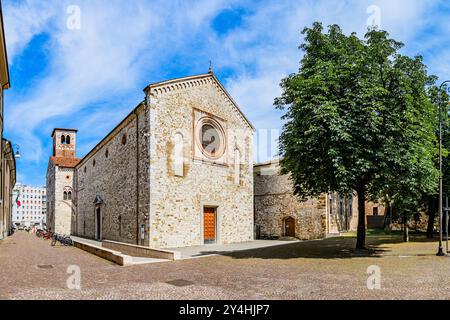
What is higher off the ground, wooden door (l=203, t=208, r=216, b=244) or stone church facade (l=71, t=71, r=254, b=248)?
stone church facade (l=71, t=71, r=254, b=248)

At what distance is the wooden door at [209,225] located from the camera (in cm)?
2455

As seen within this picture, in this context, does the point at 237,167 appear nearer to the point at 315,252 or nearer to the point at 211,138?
the point at 211,138

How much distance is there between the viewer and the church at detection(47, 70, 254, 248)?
856 inches

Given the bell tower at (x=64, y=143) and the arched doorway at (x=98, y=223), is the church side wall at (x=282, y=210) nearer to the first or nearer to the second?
the arched doorway at (x=98, y=223)

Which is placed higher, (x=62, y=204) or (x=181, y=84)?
(x=181, y=84)

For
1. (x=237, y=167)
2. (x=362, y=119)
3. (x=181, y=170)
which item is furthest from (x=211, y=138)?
(x=362, y=119)

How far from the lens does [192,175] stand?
23703 millimetres

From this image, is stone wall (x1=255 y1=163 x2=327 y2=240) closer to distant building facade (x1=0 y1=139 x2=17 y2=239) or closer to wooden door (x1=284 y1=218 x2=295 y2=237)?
wooden door (x1=284 y1=218 x2=295 y2=237)

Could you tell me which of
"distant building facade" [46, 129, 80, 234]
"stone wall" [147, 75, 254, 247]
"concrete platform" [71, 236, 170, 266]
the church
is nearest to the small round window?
the church

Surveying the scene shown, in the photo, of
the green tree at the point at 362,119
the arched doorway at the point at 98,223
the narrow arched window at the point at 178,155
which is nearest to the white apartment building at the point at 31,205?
the arched doorway at the point at 98,223

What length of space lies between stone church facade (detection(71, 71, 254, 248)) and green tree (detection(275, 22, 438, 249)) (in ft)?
29.0

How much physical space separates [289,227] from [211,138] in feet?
36.4

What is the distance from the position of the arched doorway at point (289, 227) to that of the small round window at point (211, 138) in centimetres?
937
